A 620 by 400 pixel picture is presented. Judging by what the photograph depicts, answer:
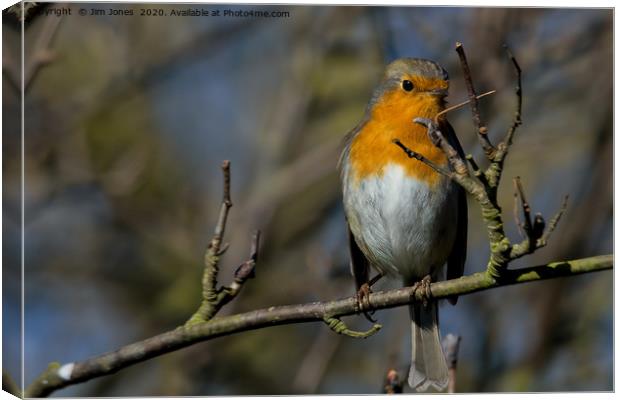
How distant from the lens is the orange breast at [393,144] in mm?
Result: 3506

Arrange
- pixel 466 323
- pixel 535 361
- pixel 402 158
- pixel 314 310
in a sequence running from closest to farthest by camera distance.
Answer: pixel 314 310 < pixel 402 158 < pixel 535 361 < pixel 466 323

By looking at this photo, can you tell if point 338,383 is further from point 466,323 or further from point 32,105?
point 32,105

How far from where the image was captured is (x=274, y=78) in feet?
15.5

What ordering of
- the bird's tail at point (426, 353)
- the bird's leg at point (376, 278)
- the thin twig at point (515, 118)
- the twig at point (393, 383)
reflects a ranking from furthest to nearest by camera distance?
1. the bird's leg at point (376, 278)
2. the bird's tail at point (426, 353)
3. the twig at point (393, 383)
4. the thin twig at point (515, 118)

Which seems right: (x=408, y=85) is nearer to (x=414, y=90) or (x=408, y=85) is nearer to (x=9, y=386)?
(x=414, y=90)

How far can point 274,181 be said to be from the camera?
4609 mm

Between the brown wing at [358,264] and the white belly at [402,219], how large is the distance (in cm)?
13

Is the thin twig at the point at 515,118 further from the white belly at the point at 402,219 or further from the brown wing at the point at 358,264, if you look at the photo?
the brown wing at the point at 358,264

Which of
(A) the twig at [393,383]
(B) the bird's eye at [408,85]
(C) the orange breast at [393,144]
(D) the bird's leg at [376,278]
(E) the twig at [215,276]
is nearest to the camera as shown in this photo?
(E) the twig at [215,276]

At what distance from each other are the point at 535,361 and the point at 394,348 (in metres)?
0.65

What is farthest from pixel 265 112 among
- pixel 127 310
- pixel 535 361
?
pixel 535 361

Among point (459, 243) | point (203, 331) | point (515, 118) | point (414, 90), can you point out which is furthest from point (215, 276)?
point (459, 243)

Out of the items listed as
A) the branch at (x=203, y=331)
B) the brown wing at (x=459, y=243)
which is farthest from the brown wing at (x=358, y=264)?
the branch at (x=203, y=331)

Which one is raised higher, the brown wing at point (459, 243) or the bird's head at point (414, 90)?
the bird's head at point (414, 90)
